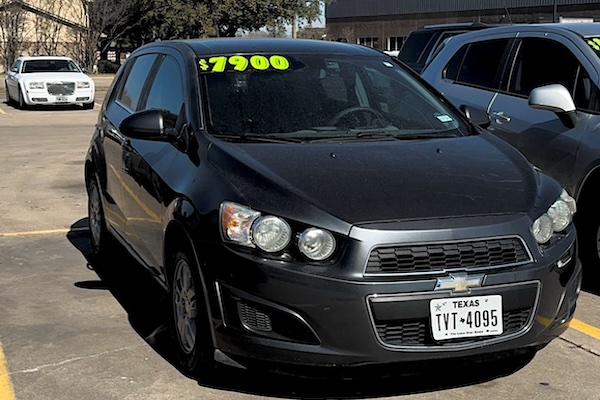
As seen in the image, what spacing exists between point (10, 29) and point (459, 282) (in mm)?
48750

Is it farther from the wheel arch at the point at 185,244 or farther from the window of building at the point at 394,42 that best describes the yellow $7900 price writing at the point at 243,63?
the window of building at the point at 394,42

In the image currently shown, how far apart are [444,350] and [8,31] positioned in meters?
48.9

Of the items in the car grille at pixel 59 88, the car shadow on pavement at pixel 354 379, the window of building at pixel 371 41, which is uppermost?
the car shadow on pavement at pixel 354 379

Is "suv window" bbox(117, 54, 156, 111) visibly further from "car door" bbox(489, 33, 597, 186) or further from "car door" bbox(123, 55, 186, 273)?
"car door" bbox(489, 33, 597, 186)

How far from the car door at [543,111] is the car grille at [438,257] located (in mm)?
2340

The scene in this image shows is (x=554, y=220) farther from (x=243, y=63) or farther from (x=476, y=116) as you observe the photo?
(x=243, y=63)

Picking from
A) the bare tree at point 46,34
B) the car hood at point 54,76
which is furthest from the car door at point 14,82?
the bare tree at point 46,34

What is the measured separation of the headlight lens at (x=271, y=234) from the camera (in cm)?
363

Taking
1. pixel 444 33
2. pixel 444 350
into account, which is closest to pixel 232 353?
pixel 444 350

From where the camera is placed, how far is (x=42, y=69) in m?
23.5

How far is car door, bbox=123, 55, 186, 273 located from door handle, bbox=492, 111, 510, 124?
264cm

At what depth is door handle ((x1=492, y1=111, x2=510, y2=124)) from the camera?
21.5 ft

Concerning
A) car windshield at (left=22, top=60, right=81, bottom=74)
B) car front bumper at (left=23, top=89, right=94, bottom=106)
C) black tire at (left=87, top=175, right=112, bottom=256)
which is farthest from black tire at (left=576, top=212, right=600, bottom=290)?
car windshield at (left=22, top=60, right=81, bottom=74)

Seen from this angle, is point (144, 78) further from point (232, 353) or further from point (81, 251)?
point (232, 353)
